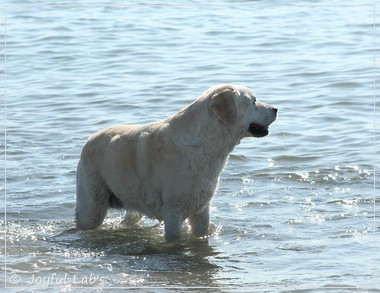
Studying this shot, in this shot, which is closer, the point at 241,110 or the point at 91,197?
the point at 241,110

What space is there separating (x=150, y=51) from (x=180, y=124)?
36.3ft

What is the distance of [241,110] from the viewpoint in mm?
9406

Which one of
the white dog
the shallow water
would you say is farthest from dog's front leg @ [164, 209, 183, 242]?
the shallow water

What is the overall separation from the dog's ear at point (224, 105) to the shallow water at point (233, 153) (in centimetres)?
135

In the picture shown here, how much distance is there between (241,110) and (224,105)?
214mm

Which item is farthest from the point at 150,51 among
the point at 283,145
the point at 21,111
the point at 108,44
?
the point at 283,145

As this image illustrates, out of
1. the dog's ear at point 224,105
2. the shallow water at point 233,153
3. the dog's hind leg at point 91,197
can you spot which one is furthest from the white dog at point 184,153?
the shallow water at point 233,153

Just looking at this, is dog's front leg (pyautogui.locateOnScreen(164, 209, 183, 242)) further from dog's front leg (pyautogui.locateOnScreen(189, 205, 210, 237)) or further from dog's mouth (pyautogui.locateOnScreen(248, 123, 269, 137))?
dog's mouth (pyautogui.locateOnScreen(248, 123, 269, 137))

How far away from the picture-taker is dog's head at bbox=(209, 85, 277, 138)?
9.28m

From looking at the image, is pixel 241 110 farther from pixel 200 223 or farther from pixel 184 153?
pixel 200 223

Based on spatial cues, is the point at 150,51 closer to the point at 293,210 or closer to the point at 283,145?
the point at 283,145

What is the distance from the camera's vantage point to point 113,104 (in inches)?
630

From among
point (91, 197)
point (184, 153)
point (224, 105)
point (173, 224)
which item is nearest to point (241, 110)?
point (224, 105)

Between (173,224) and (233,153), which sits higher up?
(173,224)
